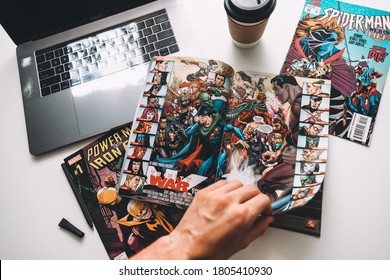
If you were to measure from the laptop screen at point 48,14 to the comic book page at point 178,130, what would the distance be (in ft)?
0.66

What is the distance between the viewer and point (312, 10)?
663mm

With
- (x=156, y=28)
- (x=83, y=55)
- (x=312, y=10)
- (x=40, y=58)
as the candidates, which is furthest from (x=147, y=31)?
(x=312, y=10)

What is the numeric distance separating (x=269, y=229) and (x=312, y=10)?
50 cm

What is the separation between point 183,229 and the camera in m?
0.51

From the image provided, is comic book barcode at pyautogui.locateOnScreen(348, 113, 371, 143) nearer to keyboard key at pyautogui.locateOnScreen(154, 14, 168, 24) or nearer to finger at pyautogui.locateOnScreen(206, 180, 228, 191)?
finger at pyautogui.locateOnScreen(206, 180, 228, 191)

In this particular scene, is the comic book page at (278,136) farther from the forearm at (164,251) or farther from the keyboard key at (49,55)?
the keyboard key at (49,55)

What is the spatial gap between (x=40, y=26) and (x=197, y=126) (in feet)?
1.49

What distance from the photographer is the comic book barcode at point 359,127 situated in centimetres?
58

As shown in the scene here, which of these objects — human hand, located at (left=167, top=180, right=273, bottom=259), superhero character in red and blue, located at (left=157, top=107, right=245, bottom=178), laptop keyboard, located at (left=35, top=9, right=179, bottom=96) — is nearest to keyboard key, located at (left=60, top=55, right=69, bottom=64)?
laptop keyboard, located at (left=35, top=9, right=179, bottom=96)

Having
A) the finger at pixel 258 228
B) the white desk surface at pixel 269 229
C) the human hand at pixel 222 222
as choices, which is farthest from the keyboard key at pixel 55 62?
the finger at pixel 258 228

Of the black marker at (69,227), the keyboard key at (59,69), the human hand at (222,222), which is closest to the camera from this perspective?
the human hand at (222,222)

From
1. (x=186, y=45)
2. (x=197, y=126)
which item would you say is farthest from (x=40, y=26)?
(x=197, y=126)

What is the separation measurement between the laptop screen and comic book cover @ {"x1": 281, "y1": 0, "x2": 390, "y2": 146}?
15.0 inches

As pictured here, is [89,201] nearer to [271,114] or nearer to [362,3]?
[271,114]
